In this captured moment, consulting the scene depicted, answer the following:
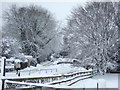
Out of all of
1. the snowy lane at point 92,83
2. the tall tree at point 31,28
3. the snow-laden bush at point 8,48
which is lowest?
the snowy lane at point 92,83

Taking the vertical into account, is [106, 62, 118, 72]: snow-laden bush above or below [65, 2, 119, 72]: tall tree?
below

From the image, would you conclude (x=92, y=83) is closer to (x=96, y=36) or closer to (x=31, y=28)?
(x=96, y=36)

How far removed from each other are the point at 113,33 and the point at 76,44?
159 inches

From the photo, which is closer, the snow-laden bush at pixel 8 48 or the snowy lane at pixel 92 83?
the snowy lane at pixel 92 83

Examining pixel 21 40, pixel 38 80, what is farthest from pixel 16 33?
pixel 38 80

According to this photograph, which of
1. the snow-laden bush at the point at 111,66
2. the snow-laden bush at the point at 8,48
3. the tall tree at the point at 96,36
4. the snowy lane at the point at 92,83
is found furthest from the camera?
the snow-laden bush at the point at 8,48

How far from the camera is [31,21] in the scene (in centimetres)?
3152

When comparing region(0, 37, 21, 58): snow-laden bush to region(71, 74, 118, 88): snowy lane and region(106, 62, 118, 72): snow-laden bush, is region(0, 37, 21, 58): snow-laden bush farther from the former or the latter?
region(71, 74, 118, 88): snowy lane

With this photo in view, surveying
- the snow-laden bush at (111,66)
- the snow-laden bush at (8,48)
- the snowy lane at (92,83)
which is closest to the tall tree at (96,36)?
the snow-laden bush at (111,66)

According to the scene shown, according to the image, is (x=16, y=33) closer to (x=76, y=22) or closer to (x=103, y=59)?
(x=76, y=22)

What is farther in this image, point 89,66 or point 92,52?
point 89,66

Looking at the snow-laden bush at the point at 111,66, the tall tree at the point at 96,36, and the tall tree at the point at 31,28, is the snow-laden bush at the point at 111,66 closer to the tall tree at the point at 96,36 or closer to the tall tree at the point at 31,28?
the tall tree at the point at 96,36

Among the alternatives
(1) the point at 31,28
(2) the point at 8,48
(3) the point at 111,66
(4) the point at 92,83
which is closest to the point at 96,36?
(3) the point at 111,66

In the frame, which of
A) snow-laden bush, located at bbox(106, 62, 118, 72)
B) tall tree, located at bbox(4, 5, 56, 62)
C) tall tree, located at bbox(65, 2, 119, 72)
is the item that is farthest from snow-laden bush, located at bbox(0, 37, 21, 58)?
snow-laden bush, located at bbox(106, 62, 118, 72)
